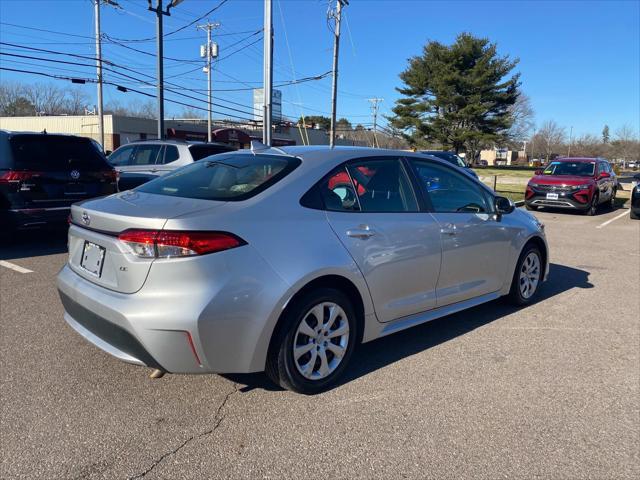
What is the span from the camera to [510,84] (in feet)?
172

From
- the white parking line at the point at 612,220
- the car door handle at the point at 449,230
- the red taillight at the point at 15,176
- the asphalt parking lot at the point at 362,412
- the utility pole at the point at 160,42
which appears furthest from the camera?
the utility pole at the point at 160,42

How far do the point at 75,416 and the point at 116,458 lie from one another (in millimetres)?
537

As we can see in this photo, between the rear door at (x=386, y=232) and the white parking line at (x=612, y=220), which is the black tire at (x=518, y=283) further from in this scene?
the white parking line at (x=612, y=220)

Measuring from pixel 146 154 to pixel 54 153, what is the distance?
10.4 ft

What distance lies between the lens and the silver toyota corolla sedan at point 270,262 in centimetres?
275

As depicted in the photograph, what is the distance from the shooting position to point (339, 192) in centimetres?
350

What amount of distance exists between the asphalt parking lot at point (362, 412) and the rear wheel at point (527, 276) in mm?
491

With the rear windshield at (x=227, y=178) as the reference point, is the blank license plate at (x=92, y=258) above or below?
below

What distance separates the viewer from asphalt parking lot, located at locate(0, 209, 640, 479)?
259 cm

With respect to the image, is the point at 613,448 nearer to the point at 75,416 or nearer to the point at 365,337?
the point at 365,337

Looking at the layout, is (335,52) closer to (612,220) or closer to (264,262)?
(612,220)

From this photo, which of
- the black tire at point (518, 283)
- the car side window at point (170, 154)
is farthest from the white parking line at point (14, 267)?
the black tire at point (518, 283)

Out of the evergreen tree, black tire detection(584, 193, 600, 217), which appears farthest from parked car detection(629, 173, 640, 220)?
the evergreen tree

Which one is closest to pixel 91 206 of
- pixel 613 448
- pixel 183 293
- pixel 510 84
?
pixel 183 293
